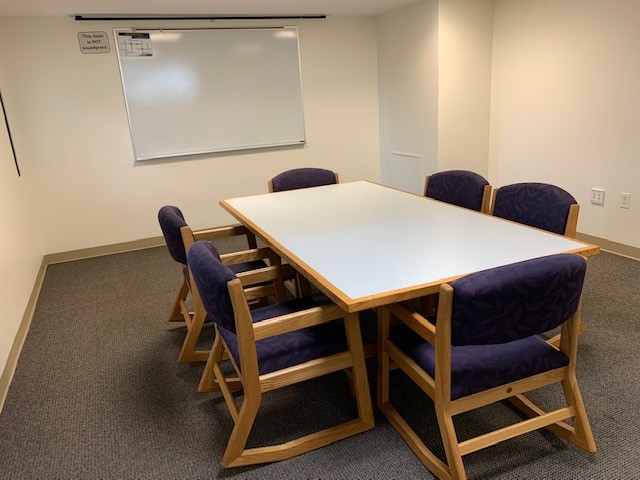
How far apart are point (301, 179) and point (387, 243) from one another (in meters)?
1.65

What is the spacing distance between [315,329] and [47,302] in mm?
2475

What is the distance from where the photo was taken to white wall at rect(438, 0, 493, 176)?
13.6ft

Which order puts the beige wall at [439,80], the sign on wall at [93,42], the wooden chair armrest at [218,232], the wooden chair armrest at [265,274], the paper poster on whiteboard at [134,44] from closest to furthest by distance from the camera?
the wooden chair armrest at [265,274], the wooden chair armrest at [218,232], the sign on wall at [93,42], the paper poster on whiteboard at [134,44], the beige wall at [439,80]

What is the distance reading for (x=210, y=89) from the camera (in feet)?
14.7

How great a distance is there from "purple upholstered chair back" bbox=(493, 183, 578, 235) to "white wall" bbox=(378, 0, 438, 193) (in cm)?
211

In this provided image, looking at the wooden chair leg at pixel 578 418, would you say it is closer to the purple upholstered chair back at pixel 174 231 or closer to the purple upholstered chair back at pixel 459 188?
the purple upholstered chair back at pixel 459 188

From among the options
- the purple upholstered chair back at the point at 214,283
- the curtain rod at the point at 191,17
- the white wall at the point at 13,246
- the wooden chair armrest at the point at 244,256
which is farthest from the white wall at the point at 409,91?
the white wall at the point at 13,246

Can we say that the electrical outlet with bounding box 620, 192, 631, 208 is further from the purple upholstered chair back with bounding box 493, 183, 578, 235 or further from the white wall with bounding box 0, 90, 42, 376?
the white wall with bounding box 0, 90, 42, 376

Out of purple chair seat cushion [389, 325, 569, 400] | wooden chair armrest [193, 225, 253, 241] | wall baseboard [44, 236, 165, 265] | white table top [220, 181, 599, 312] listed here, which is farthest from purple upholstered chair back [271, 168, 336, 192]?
purple chair seat cushion [389, 325, 569, 400]

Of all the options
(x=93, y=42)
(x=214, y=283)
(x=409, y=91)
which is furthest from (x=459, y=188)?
(x=93, y=42)

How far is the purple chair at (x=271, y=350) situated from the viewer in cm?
151

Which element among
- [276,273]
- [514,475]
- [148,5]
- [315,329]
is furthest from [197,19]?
[514,475]

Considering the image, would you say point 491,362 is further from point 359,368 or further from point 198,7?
point 198,7

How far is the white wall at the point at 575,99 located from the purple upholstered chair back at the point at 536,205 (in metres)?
1.60
